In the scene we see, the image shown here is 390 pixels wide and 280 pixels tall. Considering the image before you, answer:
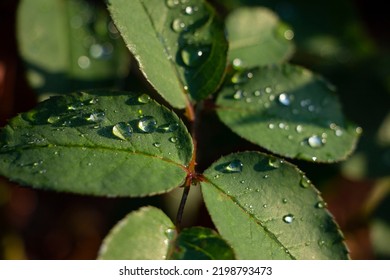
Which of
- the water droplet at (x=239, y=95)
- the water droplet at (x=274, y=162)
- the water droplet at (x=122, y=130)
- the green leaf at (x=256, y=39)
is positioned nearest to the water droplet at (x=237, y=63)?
the green leaf at (x=256, y=39)

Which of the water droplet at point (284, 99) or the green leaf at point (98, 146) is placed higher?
the green leaf at point (98, 146)

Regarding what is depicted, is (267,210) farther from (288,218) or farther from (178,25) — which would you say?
(178,25)

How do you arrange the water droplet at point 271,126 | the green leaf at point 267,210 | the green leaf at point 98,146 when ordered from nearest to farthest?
the green leaf at point 98,146 → the green leaf at point 267,210 → the water droplet at point 271,126

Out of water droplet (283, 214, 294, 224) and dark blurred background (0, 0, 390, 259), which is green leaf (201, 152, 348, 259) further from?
dark blurred background (0, 0, 390, 259)

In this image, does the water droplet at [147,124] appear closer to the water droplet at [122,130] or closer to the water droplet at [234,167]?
the water droplet at [122,130]

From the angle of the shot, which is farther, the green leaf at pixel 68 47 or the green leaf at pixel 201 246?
the green leaf at pixel 68 47

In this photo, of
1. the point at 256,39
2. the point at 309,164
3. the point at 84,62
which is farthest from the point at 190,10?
the point at 309,164
